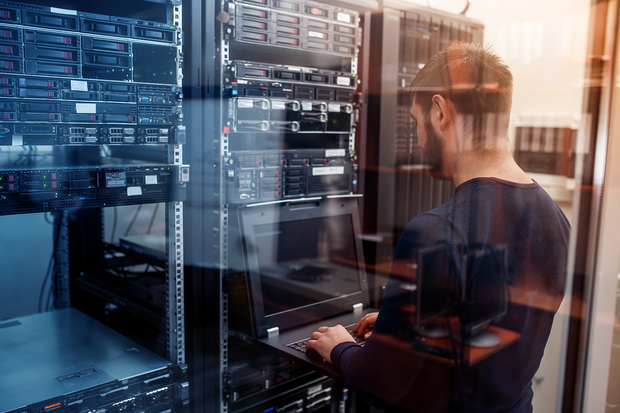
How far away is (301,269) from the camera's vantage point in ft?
5.30

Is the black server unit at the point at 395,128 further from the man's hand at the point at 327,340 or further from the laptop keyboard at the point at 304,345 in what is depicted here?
the man's hand at the point at 327,340

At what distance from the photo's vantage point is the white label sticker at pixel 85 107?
117 centimetres

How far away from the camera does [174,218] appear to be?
137 cm

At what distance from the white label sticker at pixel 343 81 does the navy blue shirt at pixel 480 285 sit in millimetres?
802

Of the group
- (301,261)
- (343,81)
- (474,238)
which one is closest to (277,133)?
(343,81)

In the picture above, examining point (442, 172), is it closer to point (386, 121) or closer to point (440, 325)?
point (440, 325)

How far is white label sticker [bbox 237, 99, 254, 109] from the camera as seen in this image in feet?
4.68

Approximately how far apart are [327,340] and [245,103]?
713 mm

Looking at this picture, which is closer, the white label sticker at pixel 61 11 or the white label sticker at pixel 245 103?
the white label sticker at pixel 61 11

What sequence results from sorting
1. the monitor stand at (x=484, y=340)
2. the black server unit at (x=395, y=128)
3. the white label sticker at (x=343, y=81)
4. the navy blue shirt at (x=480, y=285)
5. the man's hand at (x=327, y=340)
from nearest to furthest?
the navy blue shirt at (x=480, y=285) < the monitor stand at (x=484, y=340) < the man's hand at (x=327, y=340) < the white label sticker at (x=343, y=81) < the black server unit at (x=395, y=128)

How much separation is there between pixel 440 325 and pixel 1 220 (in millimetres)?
1675

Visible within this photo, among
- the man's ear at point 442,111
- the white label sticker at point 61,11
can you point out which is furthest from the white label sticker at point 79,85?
the man's ear at point 442,111

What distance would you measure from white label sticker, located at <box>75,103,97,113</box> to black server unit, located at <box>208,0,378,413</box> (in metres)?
0.33

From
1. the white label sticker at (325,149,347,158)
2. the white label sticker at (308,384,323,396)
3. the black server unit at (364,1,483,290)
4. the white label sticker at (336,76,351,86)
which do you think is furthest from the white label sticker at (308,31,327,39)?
the white label sticker at (308,384,323,396)
